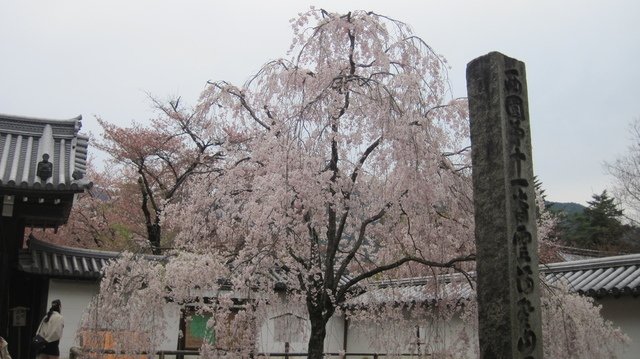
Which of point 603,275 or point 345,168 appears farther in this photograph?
point 603,275

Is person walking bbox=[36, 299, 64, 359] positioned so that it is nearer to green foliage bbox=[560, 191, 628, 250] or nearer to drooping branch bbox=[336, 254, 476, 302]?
drooping branch bbox=[336, 254, 476, 302]

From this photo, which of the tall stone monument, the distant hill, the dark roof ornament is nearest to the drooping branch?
the tall stone monument

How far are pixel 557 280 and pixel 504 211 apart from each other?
16.6 feet

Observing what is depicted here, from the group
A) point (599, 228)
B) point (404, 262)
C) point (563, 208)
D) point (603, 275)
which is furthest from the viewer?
point (563, 208)

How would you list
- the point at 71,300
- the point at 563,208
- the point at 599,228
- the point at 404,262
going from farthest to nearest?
the point at 563,208 → the point at 599,228 → the point at 71,300 → the point at 404,262

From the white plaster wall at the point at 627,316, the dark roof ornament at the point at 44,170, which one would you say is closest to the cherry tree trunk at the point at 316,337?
the dark roof ornament at the point at 44,170

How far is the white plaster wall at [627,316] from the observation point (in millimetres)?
11445

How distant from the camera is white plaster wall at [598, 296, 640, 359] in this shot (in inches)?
451

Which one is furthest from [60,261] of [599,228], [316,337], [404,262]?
[599,228]

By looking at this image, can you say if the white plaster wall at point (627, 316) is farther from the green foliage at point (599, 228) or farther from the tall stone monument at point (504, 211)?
the green foliage at point (599, 228)

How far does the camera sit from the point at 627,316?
11.7 meters

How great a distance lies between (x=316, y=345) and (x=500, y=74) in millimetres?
4222

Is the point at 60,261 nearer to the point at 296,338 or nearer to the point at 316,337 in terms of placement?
the point at 296,338

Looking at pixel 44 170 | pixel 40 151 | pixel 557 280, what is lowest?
pixel 557 280
